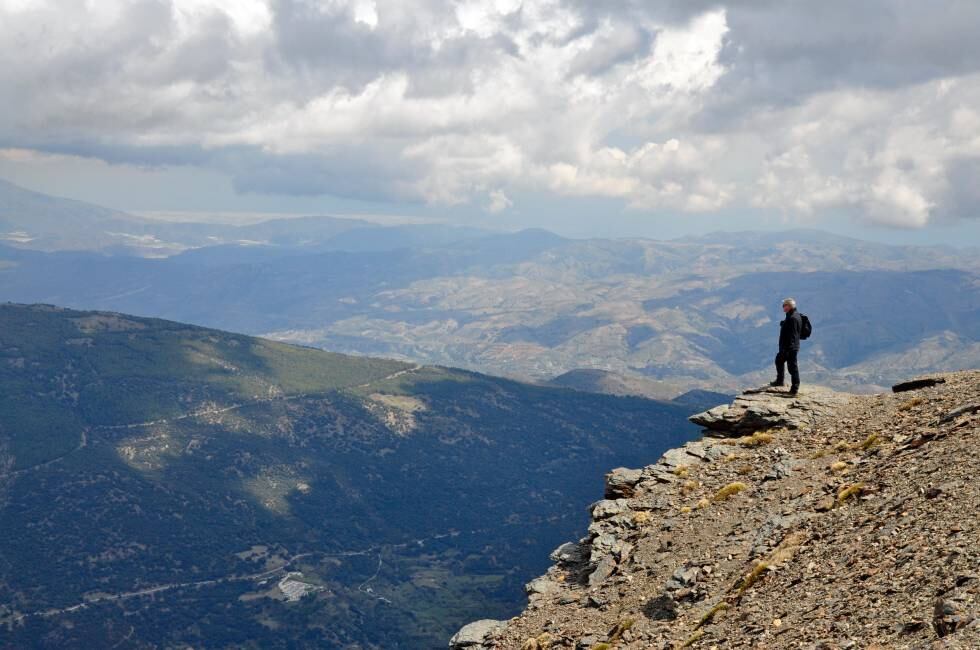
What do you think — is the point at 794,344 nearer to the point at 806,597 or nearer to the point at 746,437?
the point at 746,437

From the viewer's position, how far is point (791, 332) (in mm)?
41625

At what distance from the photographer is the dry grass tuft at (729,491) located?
33062mm

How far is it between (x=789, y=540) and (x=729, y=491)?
6.69 m

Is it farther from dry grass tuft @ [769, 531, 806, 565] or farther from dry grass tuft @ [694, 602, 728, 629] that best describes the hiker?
dry grass tuft @ [694, 602, 728, 629]

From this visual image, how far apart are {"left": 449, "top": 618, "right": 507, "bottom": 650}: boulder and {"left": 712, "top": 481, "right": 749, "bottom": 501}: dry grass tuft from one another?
10.1 meters

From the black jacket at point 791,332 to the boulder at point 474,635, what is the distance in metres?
20.0

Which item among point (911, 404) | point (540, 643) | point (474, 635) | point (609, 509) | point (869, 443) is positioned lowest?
point (474, 635)

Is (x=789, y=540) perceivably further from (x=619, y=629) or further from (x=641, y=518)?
(x=641, y=518)

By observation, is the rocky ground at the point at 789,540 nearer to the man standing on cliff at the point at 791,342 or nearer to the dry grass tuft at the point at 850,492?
the dry grass tuft at the point at 850,492

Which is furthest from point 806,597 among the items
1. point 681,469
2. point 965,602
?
point 681,469

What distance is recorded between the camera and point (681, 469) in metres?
37.6

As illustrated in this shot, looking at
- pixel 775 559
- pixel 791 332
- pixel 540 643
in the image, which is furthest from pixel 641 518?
pixel 791 332

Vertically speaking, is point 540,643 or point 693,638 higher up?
point 693,638

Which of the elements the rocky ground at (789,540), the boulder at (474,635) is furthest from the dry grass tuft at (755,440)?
the boulder at (474,635)
